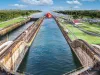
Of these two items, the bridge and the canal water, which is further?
the canal water

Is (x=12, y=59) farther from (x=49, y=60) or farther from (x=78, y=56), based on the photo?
(x=78, y=56)

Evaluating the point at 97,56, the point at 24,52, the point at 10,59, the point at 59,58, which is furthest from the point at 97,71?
the point at 24,52

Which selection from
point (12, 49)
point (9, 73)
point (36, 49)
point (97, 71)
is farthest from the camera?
point (36, 49)

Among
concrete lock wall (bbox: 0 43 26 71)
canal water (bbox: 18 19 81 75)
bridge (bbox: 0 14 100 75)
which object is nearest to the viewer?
bridge (bbox: 0 14 100 75)

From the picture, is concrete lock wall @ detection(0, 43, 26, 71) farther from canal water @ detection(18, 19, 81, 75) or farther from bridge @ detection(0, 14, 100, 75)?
canal water @ detection(18, 19, 81, 75)

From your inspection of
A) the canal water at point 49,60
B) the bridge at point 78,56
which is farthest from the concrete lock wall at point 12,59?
the canal water at point 49,60

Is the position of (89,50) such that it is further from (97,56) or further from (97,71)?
(97,71)

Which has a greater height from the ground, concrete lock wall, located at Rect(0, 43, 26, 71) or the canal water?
concrete lock wall, located at Rect(0, 43, 26, 71)

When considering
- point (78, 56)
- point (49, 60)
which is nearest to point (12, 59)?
point (49, 60)

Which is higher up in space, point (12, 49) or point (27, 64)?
point (12, 49)

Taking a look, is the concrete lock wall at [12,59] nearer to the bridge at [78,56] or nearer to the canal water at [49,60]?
the bridge at [78,56]

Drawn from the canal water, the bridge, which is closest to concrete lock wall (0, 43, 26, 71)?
the bridge
